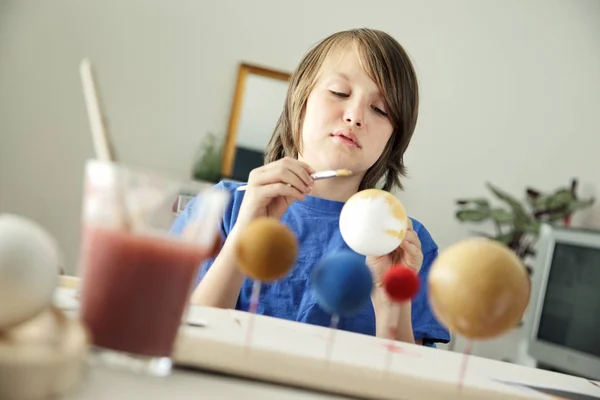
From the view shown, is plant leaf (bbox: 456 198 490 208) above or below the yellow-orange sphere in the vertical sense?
above

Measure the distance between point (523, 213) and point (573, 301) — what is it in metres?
0.82

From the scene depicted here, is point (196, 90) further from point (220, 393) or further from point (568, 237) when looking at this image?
point (220, 393)

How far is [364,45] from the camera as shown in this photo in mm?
1140

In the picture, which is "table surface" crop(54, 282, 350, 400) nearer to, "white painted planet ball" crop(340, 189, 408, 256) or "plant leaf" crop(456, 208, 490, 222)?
"white painted planet ball" crop(340, 189, 408, 256)

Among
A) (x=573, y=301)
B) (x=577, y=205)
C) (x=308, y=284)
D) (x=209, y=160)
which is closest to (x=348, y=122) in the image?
(x=308, y=284)

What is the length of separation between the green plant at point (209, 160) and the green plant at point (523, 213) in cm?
122

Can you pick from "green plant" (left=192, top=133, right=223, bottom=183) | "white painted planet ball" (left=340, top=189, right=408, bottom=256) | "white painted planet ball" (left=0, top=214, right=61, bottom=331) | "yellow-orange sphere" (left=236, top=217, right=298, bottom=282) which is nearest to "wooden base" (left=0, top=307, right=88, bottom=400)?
"white painted planet ball" (left=0, top=214, right=61, bottom=331)

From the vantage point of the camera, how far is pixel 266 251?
1.45 feet

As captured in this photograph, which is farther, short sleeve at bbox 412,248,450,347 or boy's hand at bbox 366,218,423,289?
short sleeve at bbox 412,248,450,347

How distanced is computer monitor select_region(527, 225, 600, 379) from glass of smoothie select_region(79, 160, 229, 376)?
1962 millimetres

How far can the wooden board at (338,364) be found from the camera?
0.43 metres

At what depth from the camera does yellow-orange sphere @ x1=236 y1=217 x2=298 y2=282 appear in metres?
0.44

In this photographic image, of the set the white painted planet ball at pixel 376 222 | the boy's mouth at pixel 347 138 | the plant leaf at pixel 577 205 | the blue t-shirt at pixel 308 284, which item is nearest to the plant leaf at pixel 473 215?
the plant leaf at pixel 577 205

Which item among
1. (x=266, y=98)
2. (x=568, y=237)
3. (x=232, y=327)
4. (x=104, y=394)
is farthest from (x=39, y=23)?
(x=104, y=394)
